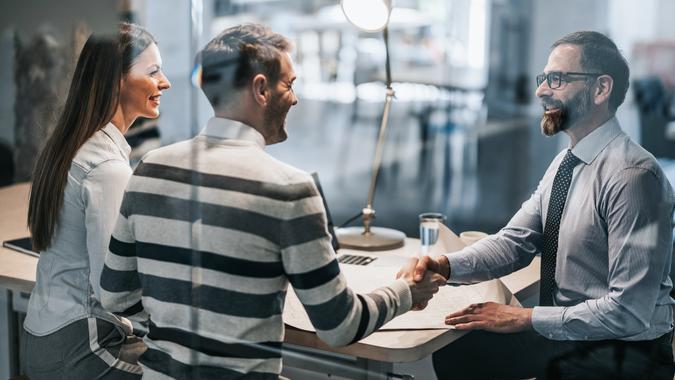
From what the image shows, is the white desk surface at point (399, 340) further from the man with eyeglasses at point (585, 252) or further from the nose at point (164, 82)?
the nose at point (164, 82)

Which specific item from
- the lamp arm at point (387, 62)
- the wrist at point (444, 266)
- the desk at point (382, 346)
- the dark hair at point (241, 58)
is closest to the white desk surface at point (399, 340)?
the desk at point (382, 346)

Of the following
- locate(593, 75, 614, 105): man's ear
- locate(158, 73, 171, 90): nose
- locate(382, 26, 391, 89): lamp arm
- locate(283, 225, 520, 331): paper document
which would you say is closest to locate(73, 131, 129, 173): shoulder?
locate(158, 73, 171, 90): nose

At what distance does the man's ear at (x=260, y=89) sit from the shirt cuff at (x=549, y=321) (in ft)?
2.32

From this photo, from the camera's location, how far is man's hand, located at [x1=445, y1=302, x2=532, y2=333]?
1.81 meters

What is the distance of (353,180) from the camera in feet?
8.70

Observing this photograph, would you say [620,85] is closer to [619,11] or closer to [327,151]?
[619,11]

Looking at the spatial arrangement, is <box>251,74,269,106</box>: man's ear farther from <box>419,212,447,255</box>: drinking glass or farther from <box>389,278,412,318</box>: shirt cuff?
<box>419,212,447,255</box>: drinking glass

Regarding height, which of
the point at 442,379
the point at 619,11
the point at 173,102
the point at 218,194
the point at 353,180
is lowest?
the point at 442,379

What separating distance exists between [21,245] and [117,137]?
2.28 feet

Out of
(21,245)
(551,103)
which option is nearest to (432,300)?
(551,103)

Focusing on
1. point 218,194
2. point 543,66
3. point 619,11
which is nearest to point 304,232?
point 218,194

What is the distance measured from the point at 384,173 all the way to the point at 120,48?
0.94 meters

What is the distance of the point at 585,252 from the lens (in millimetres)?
Answer: 1725

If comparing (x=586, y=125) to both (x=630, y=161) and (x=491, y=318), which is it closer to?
(x=630, y=161)
